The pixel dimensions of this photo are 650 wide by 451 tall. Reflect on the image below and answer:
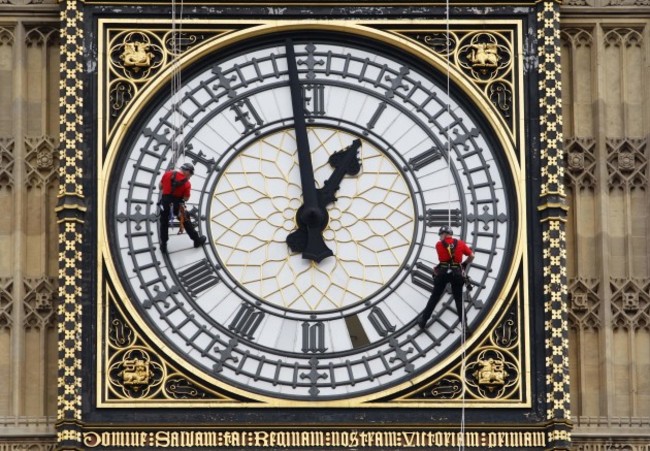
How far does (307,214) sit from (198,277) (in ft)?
3.77

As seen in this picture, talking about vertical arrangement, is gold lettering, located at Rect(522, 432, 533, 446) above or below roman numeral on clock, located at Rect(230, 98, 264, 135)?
below

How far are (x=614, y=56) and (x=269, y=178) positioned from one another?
137 inches

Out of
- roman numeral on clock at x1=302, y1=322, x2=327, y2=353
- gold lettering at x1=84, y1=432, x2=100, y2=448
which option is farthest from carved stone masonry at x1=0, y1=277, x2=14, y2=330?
roman numeral on clock at x1=302, y1=322, x2=327, y2=353

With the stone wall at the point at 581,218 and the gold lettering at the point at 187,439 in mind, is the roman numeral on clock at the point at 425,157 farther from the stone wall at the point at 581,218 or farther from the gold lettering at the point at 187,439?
the gold lettering at the point at 187,439

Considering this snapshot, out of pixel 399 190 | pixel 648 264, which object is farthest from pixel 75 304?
pixel 648 264

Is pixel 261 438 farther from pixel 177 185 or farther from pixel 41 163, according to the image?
pixel 41 163

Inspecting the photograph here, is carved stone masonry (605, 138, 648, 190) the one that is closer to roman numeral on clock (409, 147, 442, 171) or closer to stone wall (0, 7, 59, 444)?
→ roman numeral on clock (409, 147, 442, 171)

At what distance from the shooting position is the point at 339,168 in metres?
32.0

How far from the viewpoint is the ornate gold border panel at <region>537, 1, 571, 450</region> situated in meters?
31.1

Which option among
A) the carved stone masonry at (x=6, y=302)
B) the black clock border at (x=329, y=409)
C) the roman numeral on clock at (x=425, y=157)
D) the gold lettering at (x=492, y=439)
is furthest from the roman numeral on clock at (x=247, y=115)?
the gold lettering at (x=492, y=439)

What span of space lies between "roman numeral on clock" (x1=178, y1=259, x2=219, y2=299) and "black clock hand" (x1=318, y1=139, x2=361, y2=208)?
124 centimetres

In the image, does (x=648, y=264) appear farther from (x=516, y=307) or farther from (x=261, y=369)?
(x=261, y=369)

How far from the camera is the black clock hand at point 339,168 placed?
31891 millimetres

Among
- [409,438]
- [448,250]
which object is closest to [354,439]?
[409,438]
